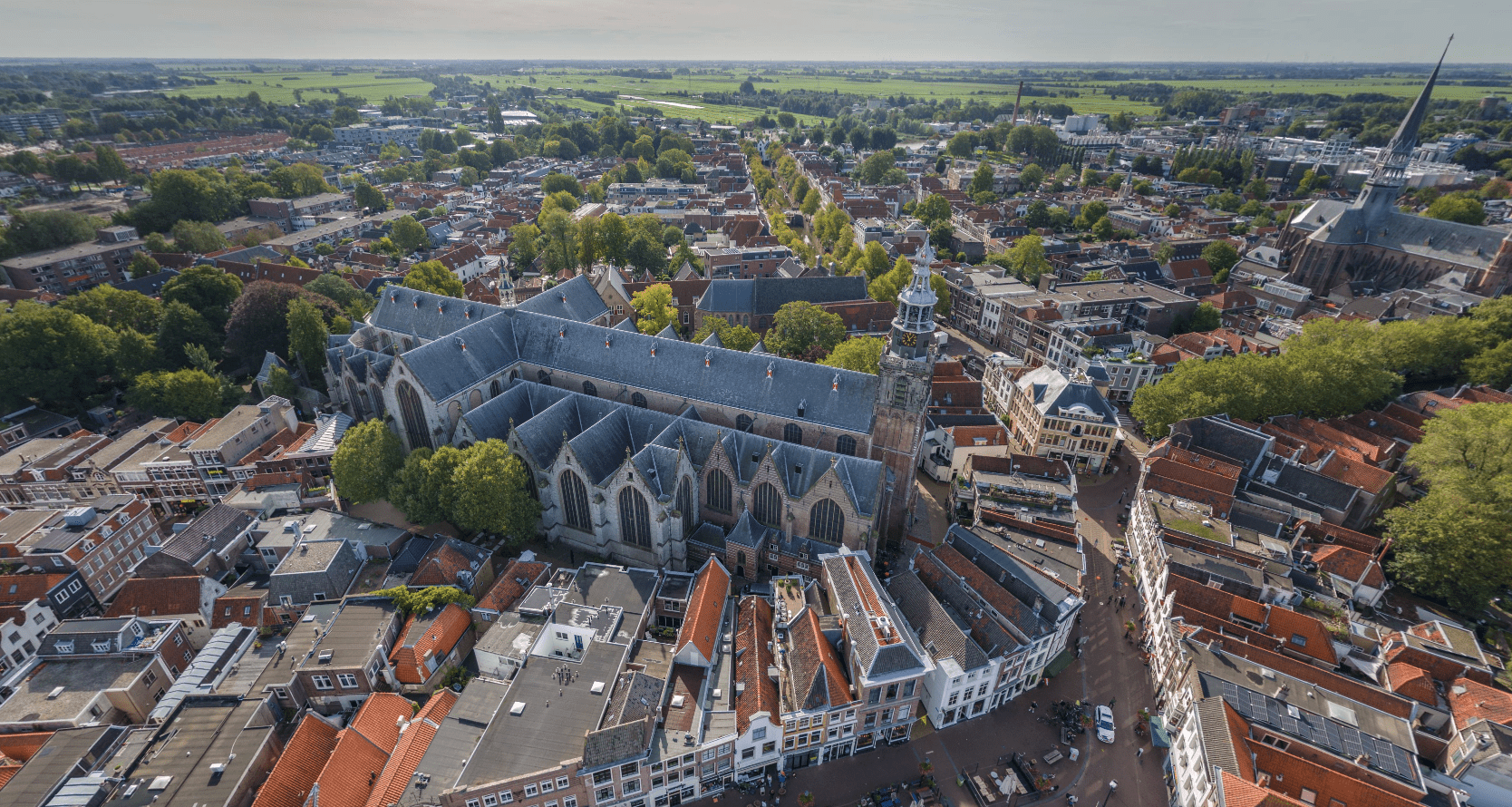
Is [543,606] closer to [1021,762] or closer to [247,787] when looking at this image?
[247,787]

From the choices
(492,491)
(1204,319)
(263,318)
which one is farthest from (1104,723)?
(263,318)

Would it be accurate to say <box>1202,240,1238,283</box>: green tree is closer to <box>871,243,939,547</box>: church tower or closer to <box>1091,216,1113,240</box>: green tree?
<box>1091,216,1113,240</box>: green tree

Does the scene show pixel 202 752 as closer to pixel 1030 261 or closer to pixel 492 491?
pixel 492 491

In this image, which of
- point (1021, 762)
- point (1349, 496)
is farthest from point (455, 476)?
point (1349, 496)

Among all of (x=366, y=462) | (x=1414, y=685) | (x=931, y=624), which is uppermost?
(x=366, y=462)

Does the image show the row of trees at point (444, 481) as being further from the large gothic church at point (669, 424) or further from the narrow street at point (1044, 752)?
the narrow street at point (1044, 752)
